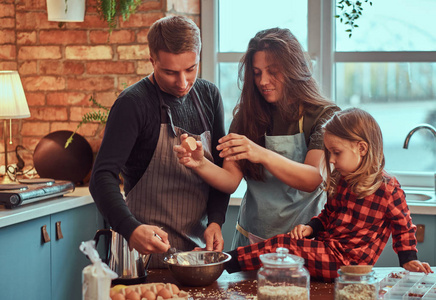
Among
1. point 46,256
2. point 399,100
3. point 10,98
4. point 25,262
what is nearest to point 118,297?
point 25,262

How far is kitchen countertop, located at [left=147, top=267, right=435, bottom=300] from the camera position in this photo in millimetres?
1502

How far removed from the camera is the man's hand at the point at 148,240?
60.9 inches

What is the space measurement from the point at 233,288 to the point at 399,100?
229cm

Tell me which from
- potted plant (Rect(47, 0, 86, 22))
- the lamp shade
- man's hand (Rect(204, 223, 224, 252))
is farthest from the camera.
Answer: potted plant (Rect(47, 0, 86, 22))

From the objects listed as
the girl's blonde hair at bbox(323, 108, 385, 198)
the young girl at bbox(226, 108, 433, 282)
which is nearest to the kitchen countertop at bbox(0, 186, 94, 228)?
the young girl at bbox(226, 108, 433, 282)

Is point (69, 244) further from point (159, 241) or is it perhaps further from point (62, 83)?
point (159, 241)

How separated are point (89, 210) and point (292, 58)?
154 centimetres

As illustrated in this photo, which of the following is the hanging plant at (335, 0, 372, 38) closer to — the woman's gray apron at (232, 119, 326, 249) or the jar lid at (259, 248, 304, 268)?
the woman's gray apron at (232, 119, 326, 249)

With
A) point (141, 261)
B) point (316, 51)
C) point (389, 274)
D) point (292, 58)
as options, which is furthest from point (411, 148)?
point (141, 261)

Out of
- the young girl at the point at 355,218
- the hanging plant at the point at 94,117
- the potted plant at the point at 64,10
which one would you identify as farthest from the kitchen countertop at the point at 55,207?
the young girl at the point at 355,218

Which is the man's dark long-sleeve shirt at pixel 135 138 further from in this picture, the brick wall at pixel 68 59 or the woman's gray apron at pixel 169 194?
the brick wall at pixel 68 59

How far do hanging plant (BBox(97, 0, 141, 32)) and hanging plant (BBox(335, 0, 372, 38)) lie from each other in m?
1.14

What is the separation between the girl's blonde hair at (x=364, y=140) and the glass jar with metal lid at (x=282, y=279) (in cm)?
48

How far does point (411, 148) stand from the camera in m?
3.49
